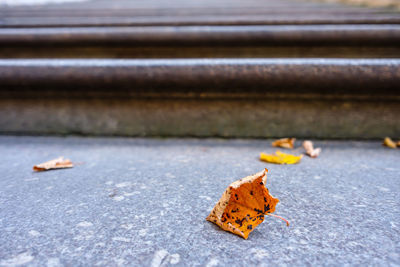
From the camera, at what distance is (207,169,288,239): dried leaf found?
718 mm

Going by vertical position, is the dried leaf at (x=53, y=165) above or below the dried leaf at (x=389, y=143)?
above

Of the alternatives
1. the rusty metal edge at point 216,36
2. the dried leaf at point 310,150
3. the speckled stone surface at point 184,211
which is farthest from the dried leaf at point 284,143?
the rusty metal edge at point 216,36

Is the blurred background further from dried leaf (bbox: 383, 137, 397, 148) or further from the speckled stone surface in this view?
the speckled stone surface

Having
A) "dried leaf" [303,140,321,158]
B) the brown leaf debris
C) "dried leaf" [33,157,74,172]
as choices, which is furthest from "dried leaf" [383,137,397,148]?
"dried leaf" [33,157,74,172]

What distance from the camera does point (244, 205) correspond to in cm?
73

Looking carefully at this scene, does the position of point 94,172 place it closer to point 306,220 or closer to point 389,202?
point 306,220

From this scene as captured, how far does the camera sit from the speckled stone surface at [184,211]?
0.62 metres

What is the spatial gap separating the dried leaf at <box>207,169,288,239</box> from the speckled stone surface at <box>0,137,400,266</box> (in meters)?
0.03

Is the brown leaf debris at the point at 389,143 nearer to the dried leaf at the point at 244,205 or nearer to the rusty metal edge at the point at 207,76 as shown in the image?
the rusty metal edge at the point at 207,76

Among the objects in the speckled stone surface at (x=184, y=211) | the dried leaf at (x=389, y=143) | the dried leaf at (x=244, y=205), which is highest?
the dried leaf at (x=244, y=205)

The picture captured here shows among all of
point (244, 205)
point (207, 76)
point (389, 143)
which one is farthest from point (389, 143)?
point (244, 205)

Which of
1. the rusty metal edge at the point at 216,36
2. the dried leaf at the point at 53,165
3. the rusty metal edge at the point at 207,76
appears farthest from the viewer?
the rusty metal edge at the point at 216,36

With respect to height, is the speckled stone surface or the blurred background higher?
the blurred background

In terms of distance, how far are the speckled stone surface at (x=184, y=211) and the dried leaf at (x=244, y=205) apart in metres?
0.03
